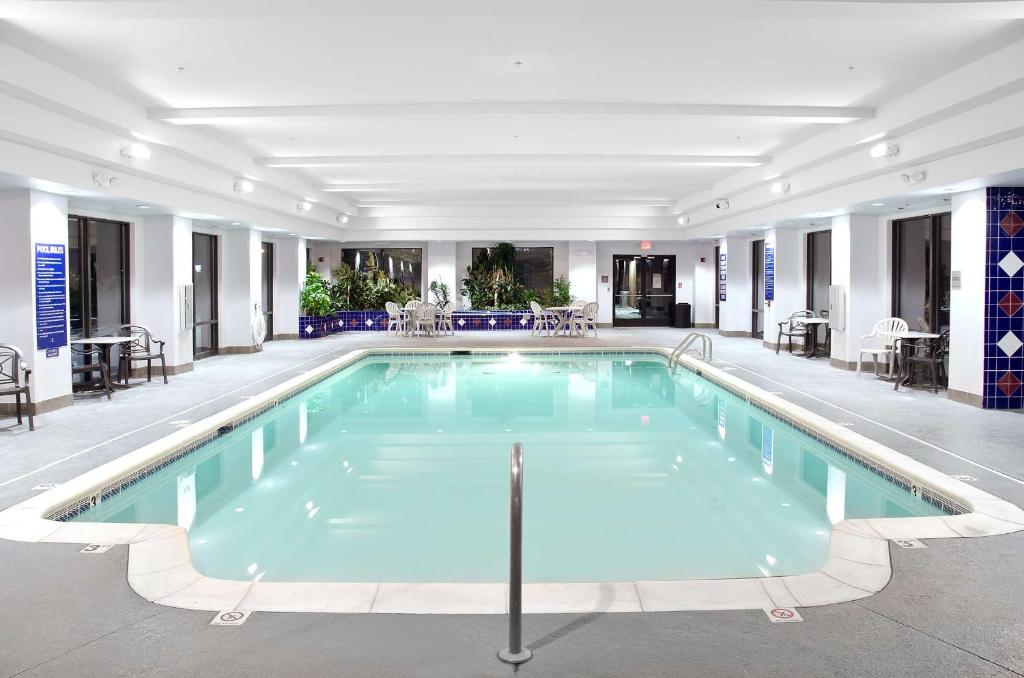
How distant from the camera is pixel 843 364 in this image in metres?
12.1

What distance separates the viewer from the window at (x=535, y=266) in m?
22.2

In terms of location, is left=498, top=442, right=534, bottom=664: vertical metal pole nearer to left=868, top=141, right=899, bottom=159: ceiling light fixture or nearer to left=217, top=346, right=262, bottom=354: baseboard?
left=868, top=141, right=899, bottom=159: ceiling light fixture

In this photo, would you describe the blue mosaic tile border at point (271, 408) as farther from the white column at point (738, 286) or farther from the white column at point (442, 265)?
the white column at point (442, 265)

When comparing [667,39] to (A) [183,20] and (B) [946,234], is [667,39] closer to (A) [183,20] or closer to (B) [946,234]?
(A) [183,20]

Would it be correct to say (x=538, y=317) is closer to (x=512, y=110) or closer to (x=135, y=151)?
(x=512, y=110)

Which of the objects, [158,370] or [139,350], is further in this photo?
[158,370]

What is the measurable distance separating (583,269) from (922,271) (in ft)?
35.3

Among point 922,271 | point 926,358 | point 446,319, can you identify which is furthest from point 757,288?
point 926,358

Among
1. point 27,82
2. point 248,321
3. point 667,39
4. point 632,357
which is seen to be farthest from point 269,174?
point 667,39

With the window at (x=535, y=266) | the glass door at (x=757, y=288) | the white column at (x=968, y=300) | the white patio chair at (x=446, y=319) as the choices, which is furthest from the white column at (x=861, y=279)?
the window at (x=535, y=266)

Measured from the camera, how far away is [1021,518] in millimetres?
4504

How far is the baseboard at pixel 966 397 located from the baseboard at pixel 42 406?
32.7ft

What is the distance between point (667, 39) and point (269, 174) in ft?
27.0

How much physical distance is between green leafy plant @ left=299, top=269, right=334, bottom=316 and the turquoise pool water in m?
8.56
